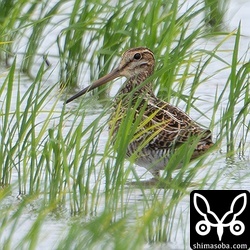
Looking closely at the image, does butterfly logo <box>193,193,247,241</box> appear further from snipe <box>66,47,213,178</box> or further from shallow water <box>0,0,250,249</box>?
snipe <box>66,47,213,178</box>

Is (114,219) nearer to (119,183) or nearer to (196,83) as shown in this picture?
(119,183)

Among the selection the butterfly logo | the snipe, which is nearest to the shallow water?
the butterfly logo

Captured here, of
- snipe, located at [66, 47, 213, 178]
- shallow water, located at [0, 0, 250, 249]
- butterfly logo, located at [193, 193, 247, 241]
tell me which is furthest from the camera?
snipe, located at [66, 47, 213, 178]

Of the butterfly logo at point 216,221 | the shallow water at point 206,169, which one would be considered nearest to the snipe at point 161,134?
the shallow water at point 206,169

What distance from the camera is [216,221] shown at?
5.44m

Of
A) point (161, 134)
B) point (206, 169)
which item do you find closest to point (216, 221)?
point (161, 134)

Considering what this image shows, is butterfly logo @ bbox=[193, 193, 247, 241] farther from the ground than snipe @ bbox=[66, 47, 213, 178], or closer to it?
closer to it

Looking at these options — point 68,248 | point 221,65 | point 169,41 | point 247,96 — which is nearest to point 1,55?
point 221,65

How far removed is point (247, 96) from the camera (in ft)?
23.4

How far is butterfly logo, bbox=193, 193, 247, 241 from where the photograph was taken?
5.42m

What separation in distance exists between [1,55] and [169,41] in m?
2.34

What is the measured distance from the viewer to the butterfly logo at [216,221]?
17.8ft

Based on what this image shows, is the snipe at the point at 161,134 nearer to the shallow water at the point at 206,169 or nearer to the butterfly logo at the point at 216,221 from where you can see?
the shallow water at the point at 206,169

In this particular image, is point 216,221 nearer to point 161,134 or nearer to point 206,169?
point 161,134
